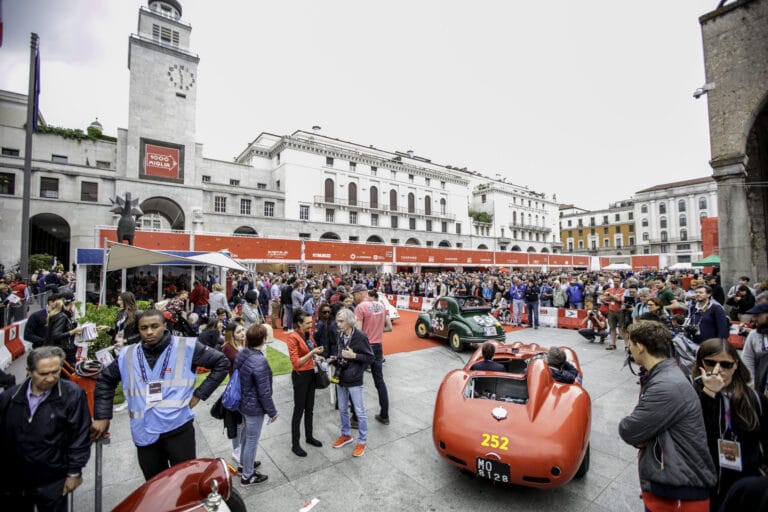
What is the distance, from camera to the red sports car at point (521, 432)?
2959 millimetres

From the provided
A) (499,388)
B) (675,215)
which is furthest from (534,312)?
(675,215)

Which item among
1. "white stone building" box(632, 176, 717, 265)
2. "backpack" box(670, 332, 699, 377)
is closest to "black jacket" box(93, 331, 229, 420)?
"backpack" box(670, 332, 699, 377)

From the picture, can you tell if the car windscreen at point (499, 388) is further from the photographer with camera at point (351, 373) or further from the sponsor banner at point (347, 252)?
the sponsor banner at point (347, 252)

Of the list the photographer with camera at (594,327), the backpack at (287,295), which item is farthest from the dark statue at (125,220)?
the photographer with camera at (594,327)

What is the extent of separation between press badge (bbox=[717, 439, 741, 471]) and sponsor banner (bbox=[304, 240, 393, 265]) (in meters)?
24.1

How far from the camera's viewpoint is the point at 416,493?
10.9ft

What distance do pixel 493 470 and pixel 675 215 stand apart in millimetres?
81142

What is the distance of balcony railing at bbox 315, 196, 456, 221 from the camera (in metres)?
40.9

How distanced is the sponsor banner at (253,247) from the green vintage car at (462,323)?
15379 millimetres

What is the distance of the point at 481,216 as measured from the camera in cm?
6138

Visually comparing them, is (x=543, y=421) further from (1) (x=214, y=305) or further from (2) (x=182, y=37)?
(2) (x=182, y=37)

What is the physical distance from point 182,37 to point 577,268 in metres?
59.9

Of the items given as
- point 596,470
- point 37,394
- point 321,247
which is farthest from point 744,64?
point 321,247

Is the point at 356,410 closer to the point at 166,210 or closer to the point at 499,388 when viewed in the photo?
the point at 499,388
